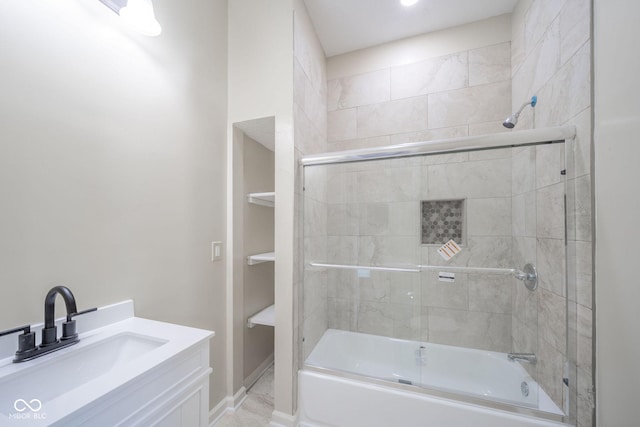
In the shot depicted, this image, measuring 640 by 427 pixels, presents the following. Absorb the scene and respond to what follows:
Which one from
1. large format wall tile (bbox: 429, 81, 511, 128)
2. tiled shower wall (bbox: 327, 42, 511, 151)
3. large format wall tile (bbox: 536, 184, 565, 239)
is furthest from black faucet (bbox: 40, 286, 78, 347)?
large format wall tile (bbox: 429, 81, 511, 128)

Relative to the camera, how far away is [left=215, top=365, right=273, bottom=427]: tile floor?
1.55 meters

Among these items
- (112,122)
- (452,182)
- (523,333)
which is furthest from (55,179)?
(523,333)

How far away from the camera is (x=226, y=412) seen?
1.63 metres

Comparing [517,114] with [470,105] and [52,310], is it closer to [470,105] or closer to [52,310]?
[470,105]

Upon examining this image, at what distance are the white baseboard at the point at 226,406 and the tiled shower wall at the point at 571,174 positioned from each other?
1.92 m

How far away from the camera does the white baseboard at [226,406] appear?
154 centimetres

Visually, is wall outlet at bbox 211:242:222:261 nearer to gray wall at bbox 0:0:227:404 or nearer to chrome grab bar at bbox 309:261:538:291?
gray wall at bbox 0:0:227:404

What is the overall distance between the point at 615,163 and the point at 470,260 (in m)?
0.96

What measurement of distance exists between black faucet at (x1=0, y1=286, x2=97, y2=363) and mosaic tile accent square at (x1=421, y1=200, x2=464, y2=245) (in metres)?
1.95

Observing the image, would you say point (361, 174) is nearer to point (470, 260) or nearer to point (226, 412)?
point (470, 260)

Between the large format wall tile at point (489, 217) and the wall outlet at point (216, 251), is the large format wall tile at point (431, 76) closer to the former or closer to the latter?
the large format wall tile at point (489, 217)

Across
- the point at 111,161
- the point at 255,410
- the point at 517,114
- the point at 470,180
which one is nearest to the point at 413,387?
the point at 255,410

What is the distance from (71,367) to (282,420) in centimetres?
124

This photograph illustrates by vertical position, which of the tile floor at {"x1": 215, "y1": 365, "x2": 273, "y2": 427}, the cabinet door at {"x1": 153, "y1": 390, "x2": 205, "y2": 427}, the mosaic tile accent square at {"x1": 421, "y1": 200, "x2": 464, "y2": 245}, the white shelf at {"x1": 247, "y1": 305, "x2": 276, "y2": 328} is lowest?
the tile floor at {"x1": 215, "y1": 365, "x2": 273, "y2": 427}
